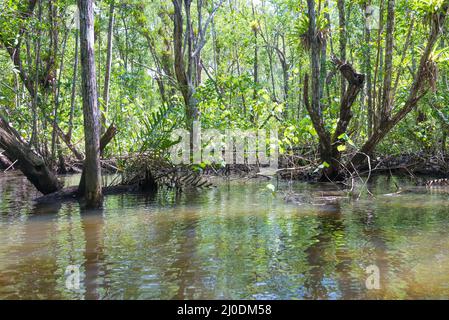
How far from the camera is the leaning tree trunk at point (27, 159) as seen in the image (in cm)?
1026

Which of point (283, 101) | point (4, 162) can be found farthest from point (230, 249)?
point (4, 162)

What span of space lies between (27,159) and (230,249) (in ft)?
21.3

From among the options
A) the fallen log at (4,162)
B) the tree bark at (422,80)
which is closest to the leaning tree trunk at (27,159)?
the tree bark at (422,80)

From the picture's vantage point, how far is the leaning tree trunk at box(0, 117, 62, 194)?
33.7 feet

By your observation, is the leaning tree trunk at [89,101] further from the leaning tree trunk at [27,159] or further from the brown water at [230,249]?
the leaning tree trunk at [27,159]

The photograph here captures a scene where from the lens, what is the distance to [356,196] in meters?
10.6

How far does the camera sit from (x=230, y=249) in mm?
5969

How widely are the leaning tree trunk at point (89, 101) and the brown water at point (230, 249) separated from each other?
2.12ft

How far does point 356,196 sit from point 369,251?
502 centimetres

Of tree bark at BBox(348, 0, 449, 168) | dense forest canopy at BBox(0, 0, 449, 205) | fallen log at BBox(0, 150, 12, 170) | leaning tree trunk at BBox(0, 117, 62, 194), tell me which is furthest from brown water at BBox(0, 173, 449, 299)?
fallen log at BBox(0, 150, 12, 170)

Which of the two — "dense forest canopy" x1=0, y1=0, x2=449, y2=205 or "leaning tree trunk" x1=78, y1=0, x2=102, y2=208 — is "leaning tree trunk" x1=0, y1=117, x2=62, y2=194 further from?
"leaning tree trunk" x1=78, y1=0, x2=102, y2=208
